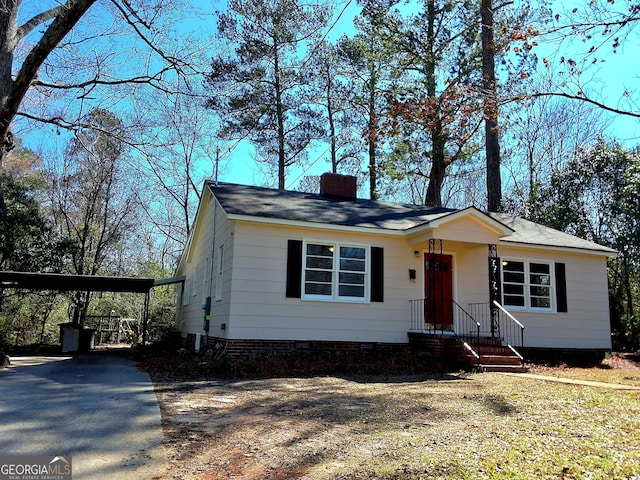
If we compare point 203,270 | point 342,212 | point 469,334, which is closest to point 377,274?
point 342,212

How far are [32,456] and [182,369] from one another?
19.7ft

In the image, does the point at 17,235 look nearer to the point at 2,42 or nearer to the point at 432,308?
the point at 2,42

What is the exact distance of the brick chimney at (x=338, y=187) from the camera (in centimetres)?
1494

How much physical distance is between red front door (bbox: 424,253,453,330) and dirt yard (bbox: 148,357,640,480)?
409 centimetres

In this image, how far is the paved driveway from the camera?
4.12 meters

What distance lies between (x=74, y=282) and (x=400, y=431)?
13719mm

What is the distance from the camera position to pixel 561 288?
43.3ft

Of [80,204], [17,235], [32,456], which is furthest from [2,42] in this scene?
[80,204]

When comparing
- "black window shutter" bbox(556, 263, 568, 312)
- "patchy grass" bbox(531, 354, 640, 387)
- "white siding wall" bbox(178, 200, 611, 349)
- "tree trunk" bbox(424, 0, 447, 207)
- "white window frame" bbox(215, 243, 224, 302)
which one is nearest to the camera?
"patchy grass" bbox(531, 354, 640, 387)

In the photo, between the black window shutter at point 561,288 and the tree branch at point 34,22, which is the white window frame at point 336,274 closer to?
the black window shutter at point 561,288

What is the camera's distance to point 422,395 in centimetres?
698

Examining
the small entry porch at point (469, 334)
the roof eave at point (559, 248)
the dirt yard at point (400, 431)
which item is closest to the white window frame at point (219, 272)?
the dirt yard at point (400, 431)

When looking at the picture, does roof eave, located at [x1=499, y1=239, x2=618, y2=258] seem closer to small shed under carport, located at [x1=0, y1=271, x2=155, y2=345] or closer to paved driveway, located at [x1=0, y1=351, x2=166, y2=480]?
paved driveway, located at [x1=0, y1=351, x2=166, y2=480]

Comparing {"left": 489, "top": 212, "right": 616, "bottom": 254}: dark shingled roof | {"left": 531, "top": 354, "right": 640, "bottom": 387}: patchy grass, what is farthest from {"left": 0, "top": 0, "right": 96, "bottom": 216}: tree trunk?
{"left": 531, "top": 354, "right": 640, "bottom": 387}: patchy grass
